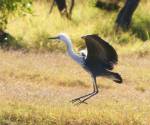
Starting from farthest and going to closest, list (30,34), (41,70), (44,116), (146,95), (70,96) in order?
(30,34) → (41,70) → (146,95) → (70,96) → (44,116)

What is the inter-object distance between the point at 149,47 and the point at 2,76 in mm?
7200

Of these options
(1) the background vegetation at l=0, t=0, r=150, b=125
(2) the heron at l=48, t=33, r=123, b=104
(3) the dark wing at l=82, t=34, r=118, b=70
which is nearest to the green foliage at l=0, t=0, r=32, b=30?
(1) the background vegetation at l=0, t=0, r=150, b=125

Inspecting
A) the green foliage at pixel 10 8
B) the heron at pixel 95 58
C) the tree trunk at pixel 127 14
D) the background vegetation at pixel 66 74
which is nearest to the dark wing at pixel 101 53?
the heron at pixel 95 58

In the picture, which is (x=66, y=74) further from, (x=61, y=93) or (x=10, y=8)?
(x=10, y=8)

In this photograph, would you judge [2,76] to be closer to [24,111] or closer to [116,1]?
[24,111]

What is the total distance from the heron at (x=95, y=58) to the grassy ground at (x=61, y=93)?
36 centimetres

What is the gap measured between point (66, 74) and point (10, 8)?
14.7 ft

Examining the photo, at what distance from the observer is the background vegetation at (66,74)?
27.7ft

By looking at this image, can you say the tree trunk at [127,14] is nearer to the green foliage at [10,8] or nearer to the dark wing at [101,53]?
the green foliage at [10,8]

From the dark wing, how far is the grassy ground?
547mm

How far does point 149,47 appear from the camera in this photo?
18141mm

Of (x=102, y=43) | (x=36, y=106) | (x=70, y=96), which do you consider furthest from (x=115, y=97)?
(x=36, y=106)

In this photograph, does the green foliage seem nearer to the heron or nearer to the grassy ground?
the grassy ground

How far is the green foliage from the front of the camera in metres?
16.4
